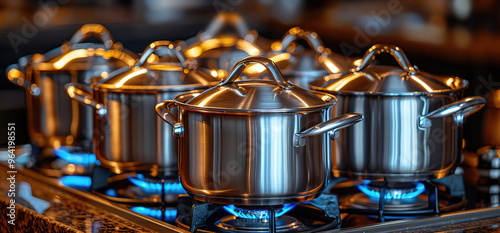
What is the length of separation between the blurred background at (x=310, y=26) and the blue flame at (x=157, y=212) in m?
0.78

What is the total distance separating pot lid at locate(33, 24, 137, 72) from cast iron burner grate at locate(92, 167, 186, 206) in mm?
331

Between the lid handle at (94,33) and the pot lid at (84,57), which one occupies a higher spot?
the lid handle at (94,33)

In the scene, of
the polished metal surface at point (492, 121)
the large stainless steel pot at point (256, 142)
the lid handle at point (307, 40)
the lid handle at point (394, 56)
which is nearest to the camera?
the large stainless steel pot at point (256, 142)

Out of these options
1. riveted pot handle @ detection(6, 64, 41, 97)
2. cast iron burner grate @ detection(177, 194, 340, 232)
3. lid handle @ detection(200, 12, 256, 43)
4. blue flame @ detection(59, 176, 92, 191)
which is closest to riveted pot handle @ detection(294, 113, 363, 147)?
cast iron burner grate @ detection(177, 194, 340, 232)

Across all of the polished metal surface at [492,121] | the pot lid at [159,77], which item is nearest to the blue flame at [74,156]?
the pot lid at [159,77]

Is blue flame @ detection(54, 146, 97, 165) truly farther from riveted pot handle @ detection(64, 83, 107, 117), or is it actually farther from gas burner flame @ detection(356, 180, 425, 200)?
gas burner flame @ detection(356, 180, 425, 200)

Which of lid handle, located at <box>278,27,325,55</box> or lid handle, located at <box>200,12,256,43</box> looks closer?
lid handle, located at <box>278,27,325,55</box>

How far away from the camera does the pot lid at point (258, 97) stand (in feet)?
3.49

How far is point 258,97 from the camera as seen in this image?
3.56 feet

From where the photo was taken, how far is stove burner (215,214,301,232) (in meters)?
1.15

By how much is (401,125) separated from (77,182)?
2.42 ft

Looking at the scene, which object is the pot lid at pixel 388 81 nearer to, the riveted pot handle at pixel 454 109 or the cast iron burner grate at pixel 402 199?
the riveted pot handle at pixel 454 109

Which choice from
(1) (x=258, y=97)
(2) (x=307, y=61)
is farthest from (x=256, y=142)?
(2) (x=307, y=61)

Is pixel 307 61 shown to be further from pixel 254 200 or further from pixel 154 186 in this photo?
pixel 254 200
